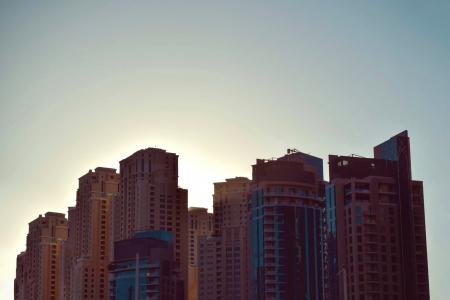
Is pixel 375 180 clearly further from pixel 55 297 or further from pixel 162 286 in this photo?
pixel 55 297

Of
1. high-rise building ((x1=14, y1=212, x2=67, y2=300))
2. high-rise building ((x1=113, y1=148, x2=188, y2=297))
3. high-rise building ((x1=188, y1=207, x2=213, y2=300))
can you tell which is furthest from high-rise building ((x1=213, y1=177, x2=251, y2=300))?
high-rise building ((x1=14, y1=212, x2=67, y2=300))

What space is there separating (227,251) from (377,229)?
4722 centimetres

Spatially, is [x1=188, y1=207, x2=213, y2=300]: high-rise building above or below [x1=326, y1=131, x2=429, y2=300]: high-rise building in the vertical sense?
above

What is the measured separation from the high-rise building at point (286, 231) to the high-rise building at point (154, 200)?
27.7 m

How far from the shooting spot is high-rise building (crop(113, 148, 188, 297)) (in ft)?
505

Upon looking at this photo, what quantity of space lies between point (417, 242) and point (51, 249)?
99.3 m

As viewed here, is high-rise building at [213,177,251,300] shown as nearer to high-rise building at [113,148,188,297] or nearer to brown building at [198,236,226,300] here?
brown building at [198,236,226,300]

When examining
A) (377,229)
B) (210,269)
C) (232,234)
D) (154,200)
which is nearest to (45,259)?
(154,200)

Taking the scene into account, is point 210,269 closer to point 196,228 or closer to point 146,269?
point 146,269

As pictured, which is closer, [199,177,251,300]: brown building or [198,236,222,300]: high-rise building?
[199,177,251,300]: brown building

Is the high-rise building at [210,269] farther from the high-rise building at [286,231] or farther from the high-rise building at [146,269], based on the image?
the high-rise building at [286,231]

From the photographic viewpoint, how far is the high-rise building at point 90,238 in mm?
163375

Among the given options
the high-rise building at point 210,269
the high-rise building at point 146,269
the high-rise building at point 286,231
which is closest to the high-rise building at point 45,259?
the high-rise building at point 210,269

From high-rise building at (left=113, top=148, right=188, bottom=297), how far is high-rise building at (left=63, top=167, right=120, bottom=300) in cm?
865
